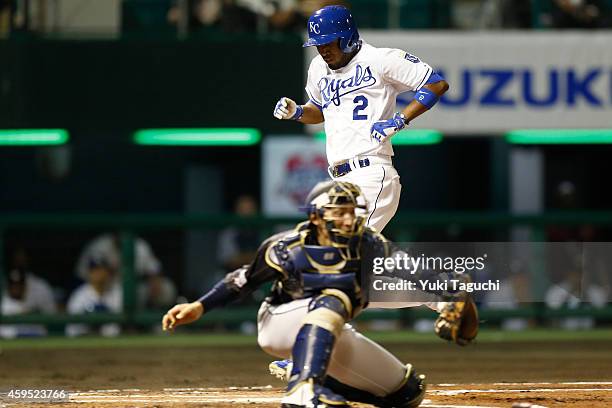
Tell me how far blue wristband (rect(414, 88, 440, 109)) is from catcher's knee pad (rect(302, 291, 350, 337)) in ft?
5.96

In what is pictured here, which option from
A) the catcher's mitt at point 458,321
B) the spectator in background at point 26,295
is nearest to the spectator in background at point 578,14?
the spectator in background at point 26,295

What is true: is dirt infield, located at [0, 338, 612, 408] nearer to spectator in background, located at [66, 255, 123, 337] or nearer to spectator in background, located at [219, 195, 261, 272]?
spectator in background, located at [66, 255, 123, 337]

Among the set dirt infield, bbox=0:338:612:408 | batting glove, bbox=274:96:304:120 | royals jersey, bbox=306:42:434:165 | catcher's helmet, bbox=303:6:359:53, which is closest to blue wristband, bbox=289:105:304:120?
batting glove, bbox=274:96:304:120

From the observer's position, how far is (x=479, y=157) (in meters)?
14.6

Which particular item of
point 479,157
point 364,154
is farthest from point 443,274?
point 479,157

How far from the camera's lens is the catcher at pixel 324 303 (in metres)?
4.70

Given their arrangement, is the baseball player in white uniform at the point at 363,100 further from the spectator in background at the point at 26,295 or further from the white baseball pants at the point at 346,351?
the spectator in background at the point at 26,295

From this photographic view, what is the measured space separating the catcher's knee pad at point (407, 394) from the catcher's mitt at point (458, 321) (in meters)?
0.21

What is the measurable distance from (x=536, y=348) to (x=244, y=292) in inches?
214

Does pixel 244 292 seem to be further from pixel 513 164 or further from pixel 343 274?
pixel 513 164

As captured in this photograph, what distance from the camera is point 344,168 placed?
6480 millimetres

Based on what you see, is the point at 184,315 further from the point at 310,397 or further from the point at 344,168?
the point at 344,168

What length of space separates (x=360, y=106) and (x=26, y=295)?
18.2 feet

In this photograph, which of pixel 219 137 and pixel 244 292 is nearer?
pixel 244 292
